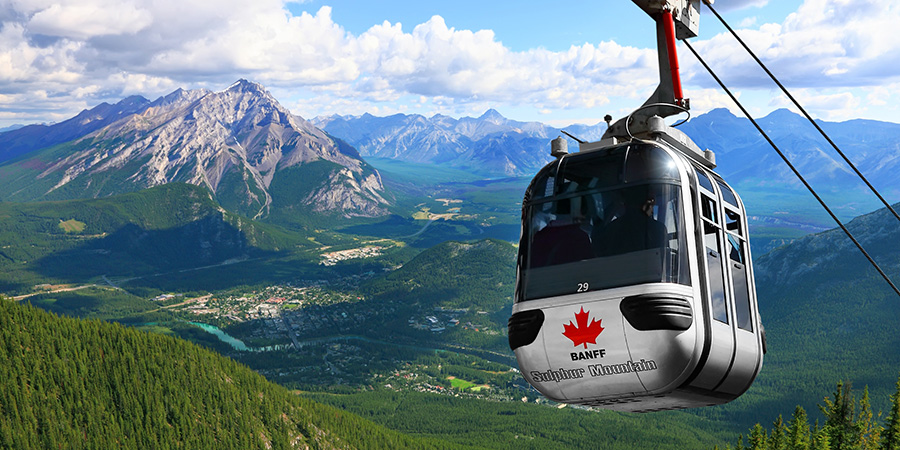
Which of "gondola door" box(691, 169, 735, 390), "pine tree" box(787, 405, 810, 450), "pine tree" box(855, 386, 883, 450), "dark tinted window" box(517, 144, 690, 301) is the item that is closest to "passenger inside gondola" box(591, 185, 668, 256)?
"dark tinted window" box(517, 144, 690, 301)

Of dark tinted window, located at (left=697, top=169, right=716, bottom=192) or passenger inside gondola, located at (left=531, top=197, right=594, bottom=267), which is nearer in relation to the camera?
passenger inside gondola, located at (left=531, top=197, right=594, bottom=267)

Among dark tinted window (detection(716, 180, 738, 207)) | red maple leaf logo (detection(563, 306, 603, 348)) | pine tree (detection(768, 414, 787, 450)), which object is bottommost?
pine tree (detection(768, 414, 787, 450))

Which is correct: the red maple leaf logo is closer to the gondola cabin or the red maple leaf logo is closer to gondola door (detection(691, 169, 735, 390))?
the gondola cabin

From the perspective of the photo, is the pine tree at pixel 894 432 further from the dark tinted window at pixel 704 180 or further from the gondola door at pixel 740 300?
Result: the dark tinted window at pixel 704 180

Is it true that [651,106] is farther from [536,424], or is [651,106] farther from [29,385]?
[536,424]

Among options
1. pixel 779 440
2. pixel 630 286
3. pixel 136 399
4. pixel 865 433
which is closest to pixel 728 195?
pixel 630 286

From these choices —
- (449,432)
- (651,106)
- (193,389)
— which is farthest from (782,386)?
(651,106)

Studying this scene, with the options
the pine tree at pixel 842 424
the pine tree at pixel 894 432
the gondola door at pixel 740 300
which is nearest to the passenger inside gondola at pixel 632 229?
the gondola door at pixel 740 300
